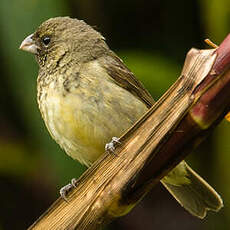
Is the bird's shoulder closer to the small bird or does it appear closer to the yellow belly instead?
the small bird

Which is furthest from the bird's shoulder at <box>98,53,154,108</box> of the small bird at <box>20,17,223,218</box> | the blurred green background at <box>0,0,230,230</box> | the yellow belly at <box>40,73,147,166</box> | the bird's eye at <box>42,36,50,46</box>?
the blurred green background at <box>0,0,230,230</box>

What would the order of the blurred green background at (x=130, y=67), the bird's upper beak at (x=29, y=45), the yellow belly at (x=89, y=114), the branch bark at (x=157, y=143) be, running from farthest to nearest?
the blurred green background at (x=130, y=67) < the bird's upper beak at (x=29, y=45) < the yellow belly at (x=89, y=114) < the branch bark at (x=157, y=143)

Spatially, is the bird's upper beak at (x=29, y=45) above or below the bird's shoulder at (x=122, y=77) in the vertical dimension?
above

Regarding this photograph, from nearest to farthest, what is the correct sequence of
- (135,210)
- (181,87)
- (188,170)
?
1. (181,87)
2. (188,170)
3. (135,210)

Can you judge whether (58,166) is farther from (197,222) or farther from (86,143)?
(197,222)

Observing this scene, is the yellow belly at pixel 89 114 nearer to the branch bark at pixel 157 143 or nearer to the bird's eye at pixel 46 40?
the bird's eye at pixel 46 40

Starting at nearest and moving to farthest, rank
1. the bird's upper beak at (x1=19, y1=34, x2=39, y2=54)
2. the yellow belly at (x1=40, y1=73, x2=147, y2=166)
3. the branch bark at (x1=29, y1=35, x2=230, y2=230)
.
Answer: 1. the branch bark at (x1=29, y1=35, x2=230, y2=230)
2. the yellow belly at (x1=40, y1=73, x2=147, y2=166)
3. the bird's upper beak at (x1=19, y1=34, x2=39, y2=54)

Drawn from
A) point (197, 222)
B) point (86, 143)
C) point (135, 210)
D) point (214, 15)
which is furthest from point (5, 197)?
point (214, 15)

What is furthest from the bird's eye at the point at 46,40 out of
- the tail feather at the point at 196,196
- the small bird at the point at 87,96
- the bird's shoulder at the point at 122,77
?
the tail feather at the point at 196,196
